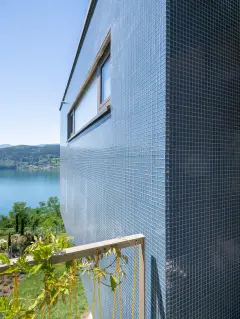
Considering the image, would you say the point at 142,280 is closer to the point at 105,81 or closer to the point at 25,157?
the point at 105,81

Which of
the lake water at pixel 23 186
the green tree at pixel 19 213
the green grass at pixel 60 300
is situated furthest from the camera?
the lake water at pixel 23 186

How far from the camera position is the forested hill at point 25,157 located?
121 ft

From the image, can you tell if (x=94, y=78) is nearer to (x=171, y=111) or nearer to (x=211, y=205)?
(x=171, y=111)

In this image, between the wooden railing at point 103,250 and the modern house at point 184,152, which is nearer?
the wooden railing at point 103,250

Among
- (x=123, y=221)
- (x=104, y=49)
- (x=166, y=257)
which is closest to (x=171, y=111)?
(x=166, y=257)

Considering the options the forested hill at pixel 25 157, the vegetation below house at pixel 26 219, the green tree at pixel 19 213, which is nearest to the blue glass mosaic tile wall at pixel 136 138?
the vegetation below house at pixel 26 219

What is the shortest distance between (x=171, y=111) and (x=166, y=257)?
2.74 ft

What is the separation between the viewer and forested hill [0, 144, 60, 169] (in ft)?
121

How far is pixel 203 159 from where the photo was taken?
1.37m

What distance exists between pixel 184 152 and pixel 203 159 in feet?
0.57

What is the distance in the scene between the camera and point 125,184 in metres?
1.77

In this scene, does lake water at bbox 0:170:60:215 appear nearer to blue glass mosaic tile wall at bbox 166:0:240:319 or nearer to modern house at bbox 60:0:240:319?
modern house at bbox 60:0:240:319

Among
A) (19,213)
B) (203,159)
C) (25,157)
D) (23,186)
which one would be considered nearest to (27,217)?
(19,213)

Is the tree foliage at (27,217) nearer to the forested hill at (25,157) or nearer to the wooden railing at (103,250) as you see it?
the forested hill at (25,157)
